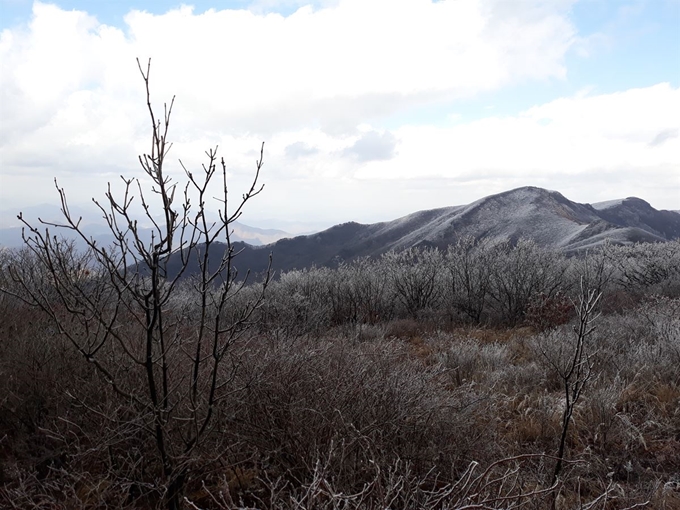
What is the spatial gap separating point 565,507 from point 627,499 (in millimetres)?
676

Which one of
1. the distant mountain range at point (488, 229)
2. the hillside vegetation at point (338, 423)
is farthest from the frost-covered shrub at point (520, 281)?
the distant mountain range at point (488, 229)

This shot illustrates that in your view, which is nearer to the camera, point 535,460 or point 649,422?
point 535,460

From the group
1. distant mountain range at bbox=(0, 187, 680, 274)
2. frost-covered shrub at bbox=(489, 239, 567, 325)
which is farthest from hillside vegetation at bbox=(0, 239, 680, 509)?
distant mountain range at bbox=(0, 187, 680, 274)

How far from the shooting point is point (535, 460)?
15.3 feet

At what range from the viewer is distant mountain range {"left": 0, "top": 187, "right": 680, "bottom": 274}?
49.6m

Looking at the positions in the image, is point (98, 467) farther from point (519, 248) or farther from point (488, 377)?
point (519, 248)

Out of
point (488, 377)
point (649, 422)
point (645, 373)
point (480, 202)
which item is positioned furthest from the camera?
point (480, 202)

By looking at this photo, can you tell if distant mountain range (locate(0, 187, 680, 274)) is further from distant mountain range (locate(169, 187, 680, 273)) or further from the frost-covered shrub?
the frost-covered shrub

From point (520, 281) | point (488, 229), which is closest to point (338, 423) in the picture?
point (520, 281)

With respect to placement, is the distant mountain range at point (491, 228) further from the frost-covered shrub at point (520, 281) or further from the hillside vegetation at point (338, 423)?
the hillside vegetation at point (338, 423)

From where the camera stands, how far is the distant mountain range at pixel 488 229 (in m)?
49.6

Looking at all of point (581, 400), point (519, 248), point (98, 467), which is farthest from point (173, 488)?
point (519, 248)

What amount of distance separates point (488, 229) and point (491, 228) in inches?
18.6

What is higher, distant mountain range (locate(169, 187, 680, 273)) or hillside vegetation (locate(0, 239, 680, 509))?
distant mountain range (locate(169, 187, 680, 273))
